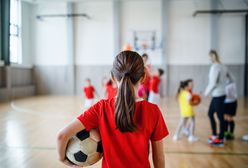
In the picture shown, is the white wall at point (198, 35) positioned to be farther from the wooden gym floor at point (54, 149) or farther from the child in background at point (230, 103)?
the child in background at point (230, 103)

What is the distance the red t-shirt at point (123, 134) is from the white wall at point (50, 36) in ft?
38.1

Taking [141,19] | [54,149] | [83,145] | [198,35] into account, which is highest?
[141,19]

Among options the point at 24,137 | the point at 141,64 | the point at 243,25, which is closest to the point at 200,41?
the point at 243,25

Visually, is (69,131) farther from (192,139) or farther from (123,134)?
(192,139)

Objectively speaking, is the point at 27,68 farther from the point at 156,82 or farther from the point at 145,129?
the point at 145,129

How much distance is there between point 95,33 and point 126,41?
1.54 metres

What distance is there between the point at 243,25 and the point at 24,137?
34.9ft

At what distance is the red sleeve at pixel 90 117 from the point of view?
1.19 m

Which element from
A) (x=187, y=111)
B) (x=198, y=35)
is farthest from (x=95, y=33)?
(x=187, y=111)

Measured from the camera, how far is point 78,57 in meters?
12.4

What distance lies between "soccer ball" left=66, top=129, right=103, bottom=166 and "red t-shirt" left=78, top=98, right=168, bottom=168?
0.07 meters

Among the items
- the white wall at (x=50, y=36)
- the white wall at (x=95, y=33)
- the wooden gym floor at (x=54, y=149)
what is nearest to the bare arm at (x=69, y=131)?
the wooden gym floor at (x=54, y=149)

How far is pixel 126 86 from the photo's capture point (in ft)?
3.77

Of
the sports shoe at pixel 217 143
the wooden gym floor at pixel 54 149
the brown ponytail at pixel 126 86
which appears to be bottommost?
the wooden gym floor at pixel 54 149
